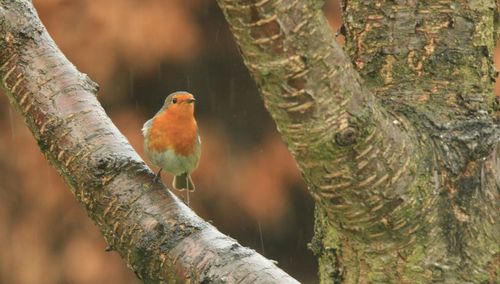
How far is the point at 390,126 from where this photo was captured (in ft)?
5.68

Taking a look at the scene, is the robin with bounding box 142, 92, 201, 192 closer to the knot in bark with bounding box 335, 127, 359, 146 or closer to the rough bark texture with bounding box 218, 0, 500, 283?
the rough bark texture with bounding box 218, 0, 500, 283

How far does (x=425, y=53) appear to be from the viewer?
195cm

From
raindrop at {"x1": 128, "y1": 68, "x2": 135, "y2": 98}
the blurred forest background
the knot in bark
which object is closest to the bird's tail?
the blurred forest background

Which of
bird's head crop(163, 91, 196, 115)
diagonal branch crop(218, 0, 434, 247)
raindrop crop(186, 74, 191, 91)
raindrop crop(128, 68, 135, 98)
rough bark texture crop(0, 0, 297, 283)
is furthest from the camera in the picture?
raindrop crop(186, 74, 191, 91)

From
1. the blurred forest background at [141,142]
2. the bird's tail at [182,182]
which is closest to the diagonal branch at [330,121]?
the bird's tail at [182,182]

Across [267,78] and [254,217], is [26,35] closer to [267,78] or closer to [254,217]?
[267,78]

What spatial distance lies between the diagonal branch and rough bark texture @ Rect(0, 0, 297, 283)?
0.30 m

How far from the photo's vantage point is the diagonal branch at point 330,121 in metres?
1.54

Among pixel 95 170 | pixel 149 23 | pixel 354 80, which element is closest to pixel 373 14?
pixel 354 80

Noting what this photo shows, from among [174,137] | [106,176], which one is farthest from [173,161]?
[106,176]

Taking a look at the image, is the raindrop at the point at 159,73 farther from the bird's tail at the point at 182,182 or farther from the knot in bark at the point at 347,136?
the knot in bark at the point at 347,136

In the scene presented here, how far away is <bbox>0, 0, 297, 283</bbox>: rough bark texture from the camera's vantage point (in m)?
2.06

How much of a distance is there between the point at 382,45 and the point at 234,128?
3.81m

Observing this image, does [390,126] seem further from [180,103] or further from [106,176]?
[180,103]
